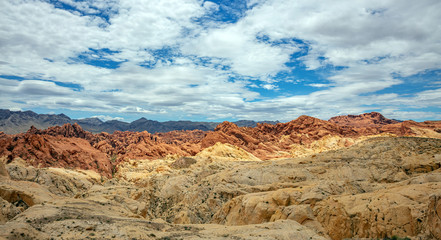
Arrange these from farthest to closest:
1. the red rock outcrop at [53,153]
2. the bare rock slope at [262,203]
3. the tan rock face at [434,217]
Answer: the red rock outcrop at [53,153] → the bare rock slope at [262,203] → the tan rock face at [434,217]

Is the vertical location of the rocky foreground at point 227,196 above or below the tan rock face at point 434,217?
below

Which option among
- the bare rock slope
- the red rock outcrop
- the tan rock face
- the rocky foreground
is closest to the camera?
the tan rock face

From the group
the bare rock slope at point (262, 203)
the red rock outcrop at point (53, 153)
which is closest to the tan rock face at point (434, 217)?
the bare rock slope at point (262, 203)

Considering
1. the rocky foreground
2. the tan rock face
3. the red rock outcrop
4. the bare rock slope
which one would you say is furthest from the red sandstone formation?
the tan rock face

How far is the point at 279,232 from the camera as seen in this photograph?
21.8m

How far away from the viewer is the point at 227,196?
41.8m

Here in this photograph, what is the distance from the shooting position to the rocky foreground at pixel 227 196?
2184 cm

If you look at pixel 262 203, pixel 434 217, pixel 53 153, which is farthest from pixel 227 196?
pixel 53 153

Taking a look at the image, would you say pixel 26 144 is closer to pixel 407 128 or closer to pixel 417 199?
pixel 417 199

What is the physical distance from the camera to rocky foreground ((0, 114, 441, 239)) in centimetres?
2184

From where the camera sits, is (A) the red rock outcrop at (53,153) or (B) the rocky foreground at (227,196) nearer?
(B) the rocky foreground at (227,196)

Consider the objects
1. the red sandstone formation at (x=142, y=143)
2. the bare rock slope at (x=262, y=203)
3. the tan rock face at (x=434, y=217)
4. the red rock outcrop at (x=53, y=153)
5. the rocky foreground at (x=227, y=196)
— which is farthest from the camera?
the red sandstone formation at (x=142, y=143)

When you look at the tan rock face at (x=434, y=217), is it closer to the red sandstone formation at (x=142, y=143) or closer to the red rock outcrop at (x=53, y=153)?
the red rock outcrop at (x=53, y=153)

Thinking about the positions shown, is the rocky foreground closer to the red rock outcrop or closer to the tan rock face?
the tan rock face
